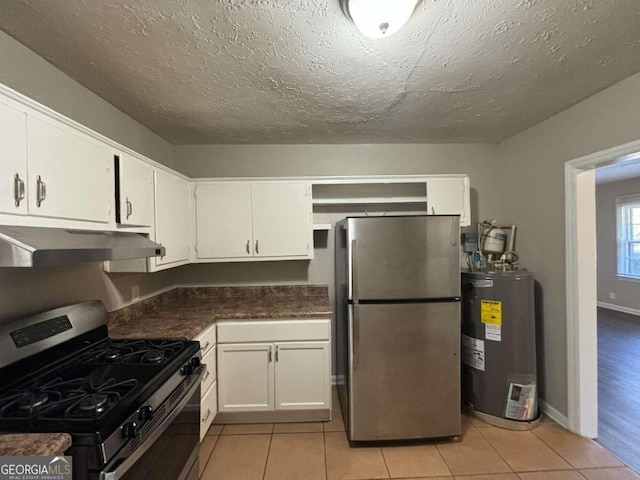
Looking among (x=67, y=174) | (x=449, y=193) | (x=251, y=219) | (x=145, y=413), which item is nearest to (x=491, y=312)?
(x=449, y=193)

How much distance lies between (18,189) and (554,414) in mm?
3507

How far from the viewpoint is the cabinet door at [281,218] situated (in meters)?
2.62

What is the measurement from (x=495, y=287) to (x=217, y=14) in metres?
2.42

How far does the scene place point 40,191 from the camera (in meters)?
1.18

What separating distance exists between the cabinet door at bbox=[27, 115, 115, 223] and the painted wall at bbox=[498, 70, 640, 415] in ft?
9.59

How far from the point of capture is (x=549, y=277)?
2.41 metres

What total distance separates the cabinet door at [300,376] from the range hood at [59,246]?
4.28 ft

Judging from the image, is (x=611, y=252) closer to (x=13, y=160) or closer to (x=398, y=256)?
(x=398, y=256)

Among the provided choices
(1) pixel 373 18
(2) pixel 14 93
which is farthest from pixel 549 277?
(2) pixel 14 93

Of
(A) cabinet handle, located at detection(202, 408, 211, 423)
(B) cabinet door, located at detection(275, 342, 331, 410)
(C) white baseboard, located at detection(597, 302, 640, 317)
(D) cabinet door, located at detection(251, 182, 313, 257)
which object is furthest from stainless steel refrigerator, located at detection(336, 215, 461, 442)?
(C) white baseboard, located at detection(597, 302, 640, 317)

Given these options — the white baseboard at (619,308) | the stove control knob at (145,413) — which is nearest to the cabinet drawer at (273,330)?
the stove control knob at (145,413)

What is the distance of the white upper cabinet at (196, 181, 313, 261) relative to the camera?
2611 mm

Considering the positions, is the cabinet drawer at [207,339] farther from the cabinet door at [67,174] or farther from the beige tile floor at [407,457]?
the cabinet door at [67,174]

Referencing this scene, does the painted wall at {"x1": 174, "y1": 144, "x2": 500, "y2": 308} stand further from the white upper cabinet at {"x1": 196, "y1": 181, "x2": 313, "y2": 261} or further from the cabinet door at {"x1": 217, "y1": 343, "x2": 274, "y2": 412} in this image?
the cabinet door at {"x1": 217, "y1": 343, "x2": 274, "y2": 412}
